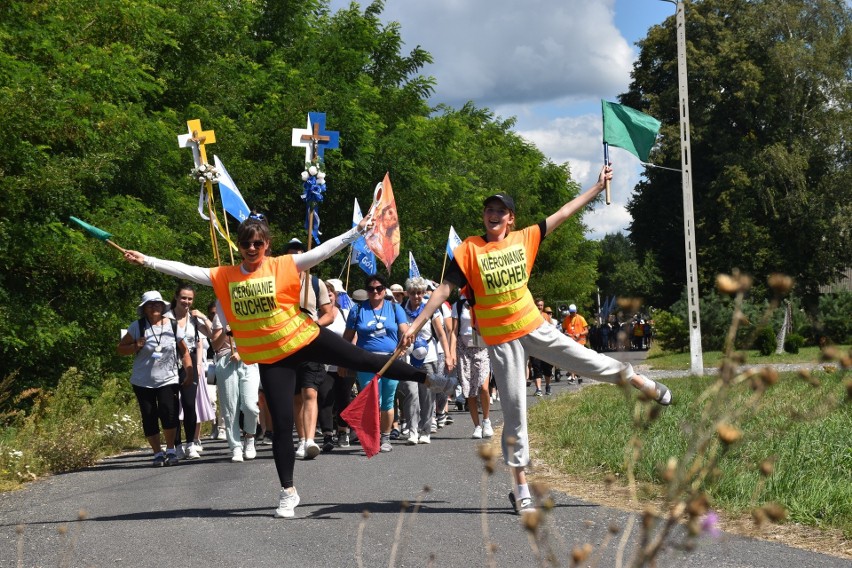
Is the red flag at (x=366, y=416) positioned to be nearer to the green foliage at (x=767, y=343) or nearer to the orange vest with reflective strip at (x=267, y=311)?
the orange vest with reflective strip at (x=267, y=311)

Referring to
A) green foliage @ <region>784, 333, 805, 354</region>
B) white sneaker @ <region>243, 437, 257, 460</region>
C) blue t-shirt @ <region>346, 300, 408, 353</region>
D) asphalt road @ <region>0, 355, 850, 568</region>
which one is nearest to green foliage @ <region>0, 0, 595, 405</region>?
white sneaker @ <region>243, 437, 257, 460</region>

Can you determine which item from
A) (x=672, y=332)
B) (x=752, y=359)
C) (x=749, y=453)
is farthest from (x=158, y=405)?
(x=672, y=332)

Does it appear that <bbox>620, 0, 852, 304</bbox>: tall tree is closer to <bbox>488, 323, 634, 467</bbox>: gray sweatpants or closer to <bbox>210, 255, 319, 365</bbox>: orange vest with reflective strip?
<bbox>488, 323, 634, 467</bbox>: gray sweatpants

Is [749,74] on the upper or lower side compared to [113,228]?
upper

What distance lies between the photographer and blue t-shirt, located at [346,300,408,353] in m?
12.1

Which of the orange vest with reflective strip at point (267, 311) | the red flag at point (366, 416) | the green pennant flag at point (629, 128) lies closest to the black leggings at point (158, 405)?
the orange vest with reflective strip at point (267, 311)

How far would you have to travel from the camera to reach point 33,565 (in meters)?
6.06

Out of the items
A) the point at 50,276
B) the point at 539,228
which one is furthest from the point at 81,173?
the point at 539,228

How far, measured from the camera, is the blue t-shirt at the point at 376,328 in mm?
12078

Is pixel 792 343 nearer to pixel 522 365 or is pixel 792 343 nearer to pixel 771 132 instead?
pixel 771 132

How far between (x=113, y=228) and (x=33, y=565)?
10.9 metres

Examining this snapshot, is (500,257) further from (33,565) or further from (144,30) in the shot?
(144,30)

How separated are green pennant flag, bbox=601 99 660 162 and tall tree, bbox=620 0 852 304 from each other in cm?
3580

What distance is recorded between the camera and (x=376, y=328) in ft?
39.7
